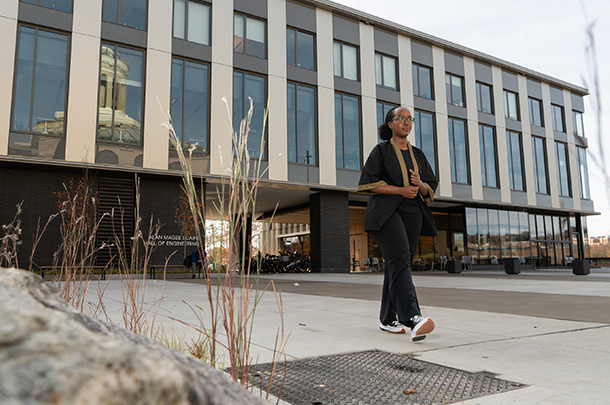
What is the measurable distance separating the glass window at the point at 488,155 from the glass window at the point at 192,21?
16.0 meters

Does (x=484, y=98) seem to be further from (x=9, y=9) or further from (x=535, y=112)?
(x=9, y=9)

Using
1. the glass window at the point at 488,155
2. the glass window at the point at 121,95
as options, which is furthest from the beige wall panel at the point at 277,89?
the glass window at the point at 488,155

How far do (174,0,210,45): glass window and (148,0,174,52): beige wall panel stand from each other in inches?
13.1

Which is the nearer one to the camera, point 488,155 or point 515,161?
point 488,155

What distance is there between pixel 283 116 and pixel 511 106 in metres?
15.8

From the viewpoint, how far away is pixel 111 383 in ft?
1.79

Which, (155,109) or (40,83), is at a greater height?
(40,83)

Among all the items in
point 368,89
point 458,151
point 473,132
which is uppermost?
point 368,89

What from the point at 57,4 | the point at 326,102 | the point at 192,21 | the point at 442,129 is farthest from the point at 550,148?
the point at 57,4

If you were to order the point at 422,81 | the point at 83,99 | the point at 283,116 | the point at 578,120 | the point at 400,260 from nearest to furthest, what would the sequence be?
the point at 400,260 < the point at 83,99 < the point at 283,116 < the point at 422,81 < the point at 578,120

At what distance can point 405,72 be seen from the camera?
904 inches

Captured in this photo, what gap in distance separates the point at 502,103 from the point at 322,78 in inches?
493

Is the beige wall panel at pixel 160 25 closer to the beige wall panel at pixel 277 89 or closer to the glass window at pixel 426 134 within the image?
the beige wall panel at pixel 277 89

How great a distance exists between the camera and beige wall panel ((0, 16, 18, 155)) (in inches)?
561
